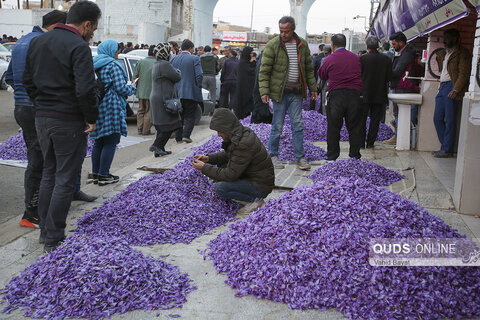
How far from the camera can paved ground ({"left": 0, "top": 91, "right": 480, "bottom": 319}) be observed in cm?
360

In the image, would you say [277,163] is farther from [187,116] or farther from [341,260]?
[341,260]

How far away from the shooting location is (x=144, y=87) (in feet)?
38.7

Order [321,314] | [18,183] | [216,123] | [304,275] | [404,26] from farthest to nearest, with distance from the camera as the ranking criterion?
[404,26] < [18,183] < [216,123] < [304,275] < [321,314]

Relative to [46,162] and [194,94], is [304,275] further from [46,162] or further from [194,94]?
[194,94]

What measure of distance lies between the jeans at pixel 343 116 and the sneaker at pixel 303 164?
18.7 inches

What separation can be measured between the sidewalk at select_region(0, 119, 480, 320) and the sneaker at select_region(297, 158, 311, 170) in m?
0.10

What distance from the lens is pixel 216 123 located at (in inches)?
218

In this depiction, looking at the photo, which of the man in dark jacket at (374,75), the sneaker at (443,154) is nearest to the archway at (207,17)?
the man in dark jacket at (374,75)

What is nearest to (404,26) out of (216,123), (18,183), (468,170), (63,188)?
(468,170)

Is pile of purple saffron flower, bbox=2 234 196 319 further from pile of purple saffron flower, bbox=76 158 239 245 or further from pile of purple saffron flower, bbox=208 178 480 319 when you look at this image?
pile of purple saffron flower, bbox=76 158 239 245

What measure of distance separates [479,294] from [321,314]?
1.14 metres

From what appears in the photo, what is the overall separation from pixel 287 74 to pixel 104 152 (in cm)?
294

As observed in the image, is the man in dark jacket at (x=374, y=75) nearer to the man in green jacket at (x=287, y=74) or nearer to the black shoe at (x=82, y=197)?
the man in green jacket at (x=287, y=74)

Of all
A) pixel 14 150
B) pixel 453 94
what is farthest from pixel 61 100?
pixel 453 94
